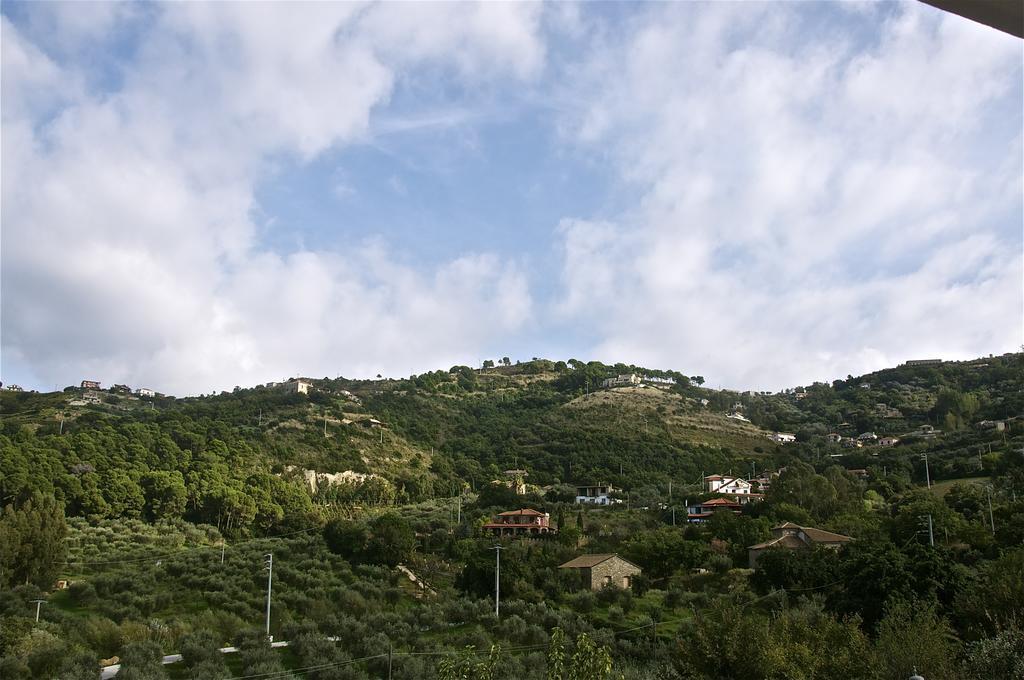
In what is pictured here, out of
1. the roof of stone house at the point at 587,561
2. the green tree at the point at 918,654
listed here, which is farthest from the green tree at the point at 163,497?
the green tree at the point at 918,654

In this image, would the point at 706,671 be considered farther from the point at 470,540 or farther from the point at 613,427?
the point at 613,427

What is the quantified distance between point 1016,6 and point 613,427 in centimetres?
9283

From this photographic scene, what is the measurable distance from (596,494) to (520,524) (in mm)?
17036

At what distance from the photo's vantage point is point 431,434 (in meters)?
90.8

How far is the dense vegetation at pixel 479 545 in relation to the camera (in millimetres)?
21331

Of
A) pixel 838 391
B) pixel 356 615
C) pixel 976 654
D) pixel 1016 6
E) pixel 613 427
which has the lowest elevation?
pixel 356 615

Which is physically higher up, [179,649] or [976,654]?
[976,654]

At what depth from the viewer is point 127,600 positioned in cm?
3391

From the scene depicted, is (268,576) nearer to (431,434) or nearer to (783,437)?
(431,434)

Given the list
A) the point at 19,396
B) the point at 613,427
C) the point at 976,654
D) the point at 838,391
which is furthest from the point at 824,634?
the point at 838,391

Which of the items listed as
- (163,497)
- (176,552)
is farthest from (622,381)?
(176,552)

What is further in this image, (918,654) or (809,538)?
(809,538)

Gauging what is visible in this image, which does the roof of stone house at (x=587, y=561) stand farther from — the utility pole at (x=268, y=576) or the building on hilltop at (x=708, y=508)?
the building on hilltop at (x=708, y=508)

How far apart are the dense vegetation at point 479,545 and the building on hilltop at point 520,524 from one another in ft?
7.14
